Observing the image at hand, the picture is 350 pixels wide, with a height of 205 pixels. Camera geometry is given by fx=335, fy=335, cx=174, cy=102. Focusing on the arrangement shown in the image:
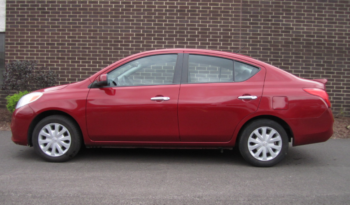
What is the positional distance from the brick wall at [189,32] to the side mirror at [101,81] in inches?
171

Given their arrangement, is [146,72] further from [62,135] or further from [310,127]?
[310,127]

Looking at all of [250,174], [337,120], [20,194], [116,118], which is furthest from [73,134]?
[337,120]

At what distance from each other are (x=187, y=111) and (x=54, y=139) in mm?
1950

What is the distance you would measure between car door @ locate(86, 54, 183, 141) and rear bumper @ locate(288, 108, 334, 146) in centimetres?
165

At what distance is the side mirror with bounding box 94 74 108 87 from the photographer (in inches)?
183

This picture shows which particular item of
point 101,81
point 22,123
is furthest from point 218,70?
point 22,123

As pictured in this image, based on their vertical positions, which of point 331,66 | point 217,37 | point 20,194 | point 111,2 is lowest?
point 20,194

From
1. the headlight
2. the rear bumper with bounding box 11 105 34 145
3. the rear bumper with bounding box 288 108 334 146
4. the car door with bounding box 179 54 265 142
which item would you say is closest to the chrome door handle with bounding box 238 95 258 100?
the car door with bounding box 179 54 265 142

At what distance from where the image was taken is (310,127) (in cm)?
463

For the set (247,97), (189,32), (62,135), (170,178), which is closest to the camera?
(170,178)

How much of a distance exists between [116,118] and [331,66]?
267 inches

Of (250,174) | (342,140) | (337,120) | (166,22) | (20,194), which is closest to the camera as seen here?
(20,194)

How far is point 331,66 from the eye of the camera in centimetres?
908

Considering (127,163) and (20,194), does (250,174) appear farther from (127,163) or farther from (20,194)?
(20,194)
